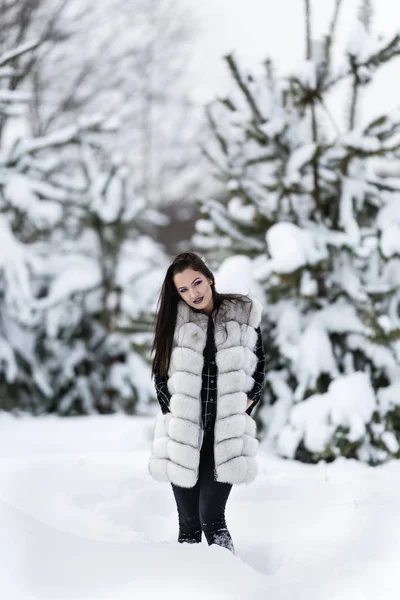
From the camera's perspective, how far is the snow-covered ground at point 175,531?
89.3 inches

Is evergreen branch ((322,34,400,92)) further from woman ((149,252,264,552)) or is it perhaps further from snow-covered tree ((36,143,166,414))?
snow-covered tree ((36,143,166,414))

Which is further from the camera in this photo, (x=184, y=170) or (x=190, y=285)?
(x=184, y=170)

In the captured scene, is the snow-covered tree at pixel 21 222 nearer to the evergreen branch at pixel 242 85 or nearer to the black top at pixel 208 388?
the evergreen branch at pixel 242 85

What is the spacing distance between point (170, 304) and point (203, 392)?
1.44ft

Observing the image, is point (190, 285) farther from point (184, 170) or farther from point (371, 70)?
point (184, 170)

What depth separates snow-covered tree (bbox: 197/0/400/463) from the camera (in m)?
4.34

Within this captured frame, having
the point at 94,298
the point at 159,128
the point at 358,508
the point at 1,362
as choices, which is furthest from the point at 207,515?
the point at 159,128

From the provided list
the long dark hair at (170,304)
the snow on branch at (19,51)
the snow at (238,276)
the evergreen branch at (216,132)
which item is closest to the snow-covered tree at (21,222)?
the snow on branch at (19,51)

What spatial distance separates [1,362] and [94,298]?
1465mm

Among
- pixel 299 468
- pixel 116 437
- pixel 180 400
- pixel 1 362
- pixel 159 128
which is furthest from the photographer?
pixel 159 128

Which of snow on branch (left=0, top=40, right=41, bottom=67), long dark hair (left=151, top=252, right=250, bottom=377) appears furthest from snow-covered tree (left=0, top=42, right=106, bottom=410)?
long dark hair (left=151, top=252, right=250, bottom=377)

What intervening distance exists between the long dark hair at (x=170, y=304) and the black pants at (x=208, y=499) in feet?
1.30

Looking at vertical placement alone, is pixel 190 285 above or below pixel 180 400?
above

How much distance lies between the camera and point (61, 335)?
757cm
